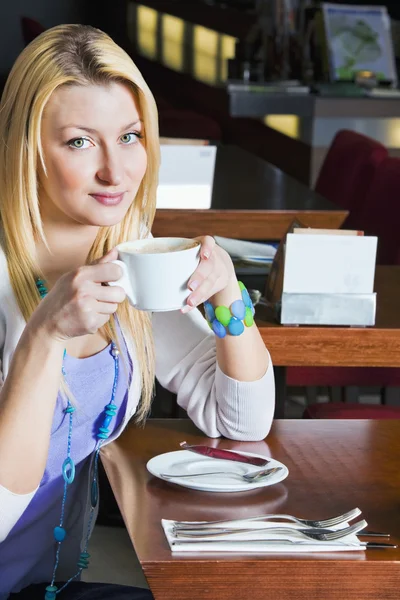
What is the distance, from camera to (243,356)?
1559 mm

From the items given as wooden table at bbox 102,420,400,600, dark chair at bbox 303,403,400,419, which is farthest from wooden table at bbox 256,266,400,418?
wooden table at bbox 102,420,400,600

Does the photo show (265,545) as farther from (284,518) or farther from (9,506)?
(9,506)

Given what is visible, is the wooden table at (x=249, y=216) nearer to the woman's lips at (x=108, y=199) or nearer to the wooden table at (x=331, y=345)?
the wooden table at (x=331, y=345)

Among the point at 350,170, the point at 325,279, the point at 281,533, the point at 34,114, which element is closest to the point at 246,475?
the point at 281,533

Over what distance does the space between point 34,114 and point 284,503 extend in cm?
59

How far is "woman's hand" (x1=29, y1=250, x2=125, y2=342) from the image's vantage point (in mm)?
1247

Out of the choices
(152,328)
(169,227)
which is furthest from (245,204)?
(152,328)

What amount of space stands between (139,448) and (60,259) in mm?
291

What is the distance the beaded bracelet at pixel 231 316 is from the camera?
59.1 inches

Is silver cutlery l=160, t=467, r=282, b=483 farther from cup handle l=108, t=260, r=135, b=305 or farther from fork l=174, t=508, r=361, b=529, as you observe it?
cup handle l=108, t=260, r=135, b=305

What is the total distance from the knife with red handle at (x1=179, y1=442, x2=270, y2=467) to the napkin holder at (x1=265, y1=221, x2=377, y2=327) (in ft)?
1.96

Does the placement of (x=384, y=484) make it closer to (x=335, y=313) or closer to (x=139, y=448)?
(x=139, y=448)

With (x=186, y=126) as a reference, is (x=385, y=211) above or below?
above

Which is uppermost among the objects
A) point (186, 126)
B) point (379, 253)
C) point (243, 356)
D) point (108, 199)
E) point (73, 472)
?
point (108, 199)
